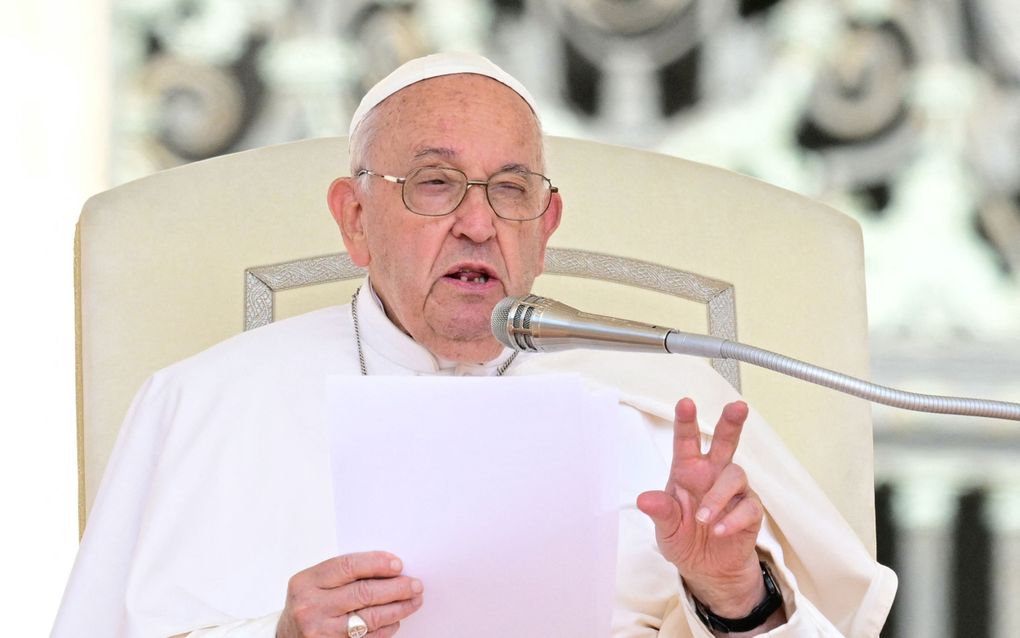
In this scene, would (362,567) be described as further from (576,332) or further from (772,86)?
(772,86)

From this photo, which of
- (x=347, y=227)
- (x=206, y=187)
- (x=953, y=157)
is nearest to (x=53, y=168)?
(x=206, y=187)

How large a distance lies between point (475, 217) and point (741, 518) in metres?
0.85

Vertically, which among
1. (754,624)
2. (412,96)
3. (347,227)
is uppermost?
(412,96)

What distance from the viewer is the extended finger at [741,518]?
1.93 m

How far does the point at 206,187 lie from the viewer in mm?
3037

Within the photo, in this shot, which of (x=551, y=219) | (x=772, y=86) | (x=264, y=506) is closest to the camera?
(x=264, y=506)

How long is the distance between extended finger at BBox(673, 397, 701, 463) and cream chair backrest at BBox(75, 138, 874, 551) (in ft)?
3.86

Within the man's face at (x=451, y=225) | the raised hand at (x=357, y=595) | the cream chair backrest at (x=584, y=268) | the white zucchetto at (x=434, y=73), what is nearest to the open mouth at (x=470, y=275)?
the man's face at (x=451, y=225)

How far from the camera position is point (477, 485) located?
1.87 m

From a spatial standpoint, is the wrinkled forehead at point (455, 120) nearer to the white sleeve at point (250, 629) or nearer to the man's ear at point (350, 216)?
the man's ear at point (350, 216)

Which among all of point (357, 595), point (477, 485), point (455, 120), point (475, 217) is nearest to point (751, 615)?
point (477, 485)

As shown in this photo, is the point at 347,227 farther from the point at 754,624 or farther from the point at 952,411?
the point at 952,411

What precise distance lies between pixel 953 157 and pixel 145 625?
2.77 m

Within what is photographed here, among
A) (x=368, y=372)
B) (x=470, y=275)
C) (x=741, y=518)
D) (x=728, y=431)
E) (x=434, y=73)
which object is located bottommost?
(x=741, y=518)
